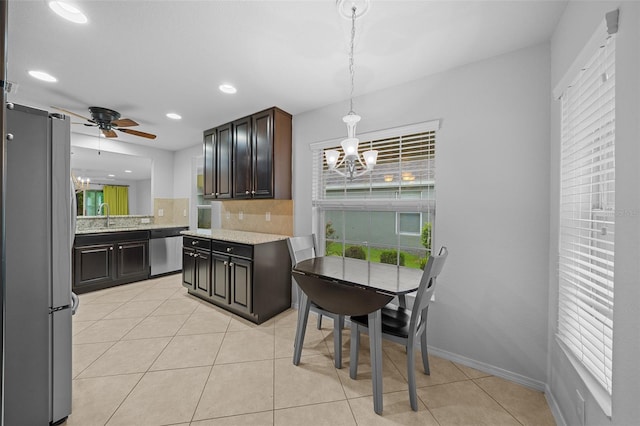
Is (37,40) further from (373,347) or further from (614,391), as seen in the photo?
A: (614,391)

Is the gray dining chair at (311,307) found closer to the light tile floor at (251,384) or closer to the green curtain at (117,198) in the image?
the light tile floor at (251,384)

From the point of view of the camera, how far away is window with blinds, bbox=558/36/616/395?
1.07 meters

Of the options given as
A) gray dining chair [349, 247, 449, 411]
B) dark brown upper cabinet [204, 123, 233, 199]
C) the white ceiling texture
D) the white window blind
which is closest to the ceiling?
the white ceiling texture

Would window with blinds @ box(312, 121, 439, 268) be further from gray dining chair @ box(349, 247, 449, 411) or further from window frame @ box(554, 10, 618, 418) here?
window frame @ box(554, 10, 618, 418)

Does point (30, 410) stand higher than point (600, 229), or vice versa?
point (600, 229)

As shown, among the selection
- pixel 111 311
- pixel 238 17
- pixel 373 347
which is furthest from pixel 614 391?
pixel 111 311

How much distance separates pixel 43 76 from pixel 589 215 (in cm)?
407

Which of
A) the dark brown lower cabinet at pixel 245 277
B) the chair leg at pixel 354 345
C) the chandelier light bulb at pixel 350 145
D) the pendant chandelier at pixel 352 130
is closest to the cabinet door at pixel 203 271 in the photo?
the dark brown lower cabinet at pixel 245 277

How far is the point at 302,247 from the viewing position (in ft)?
7.89

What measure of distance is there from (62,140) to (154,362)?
5.53 ft

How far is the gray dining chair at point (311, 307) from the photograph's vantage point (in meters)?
1.87

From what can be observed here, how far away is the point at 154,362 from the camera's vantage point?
1955mm

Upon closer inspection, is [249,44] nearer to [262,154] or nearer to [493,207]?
[262,154]

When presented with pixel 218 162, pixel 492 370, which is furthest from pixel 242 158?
pixel 492 370
